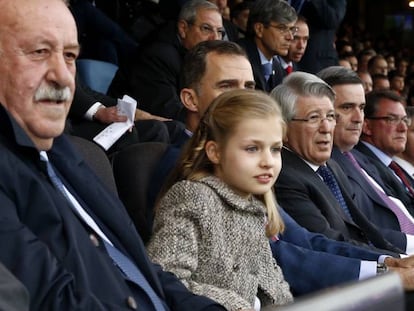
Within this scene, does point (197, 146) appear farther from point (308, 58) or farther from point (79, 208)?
point (308, 58)

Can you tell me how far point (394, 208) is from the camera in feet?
16.2

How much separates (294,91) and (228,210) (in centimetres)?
156

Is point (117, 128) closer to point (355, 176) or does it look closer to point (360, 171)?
point (355, 176)

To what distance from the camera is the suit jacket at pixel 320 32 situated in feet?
26.3

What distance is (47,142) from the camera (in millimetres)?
2385

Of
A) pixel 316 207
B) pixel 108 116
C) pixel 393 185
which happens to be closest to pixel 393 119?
pixel 393 185

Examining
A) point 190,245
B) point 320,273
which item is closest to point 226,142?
point 190,245

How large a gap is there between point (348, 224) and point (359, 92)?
1.25 m

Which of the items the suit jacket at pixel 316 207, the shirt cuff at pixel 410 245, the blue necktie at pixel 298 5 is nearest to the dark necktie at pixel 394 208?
the shirt cuff at pixel 410 245

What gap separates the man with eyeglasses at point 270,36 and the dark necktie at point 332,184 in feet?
6.14

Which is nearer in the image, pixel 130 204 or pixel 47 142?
pixel 47 142

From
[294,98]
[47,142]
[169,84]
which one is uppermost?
[47,142]

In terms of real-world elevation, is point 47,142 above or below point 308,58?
above

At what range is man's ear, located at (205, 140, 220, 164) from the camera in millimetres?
3064
